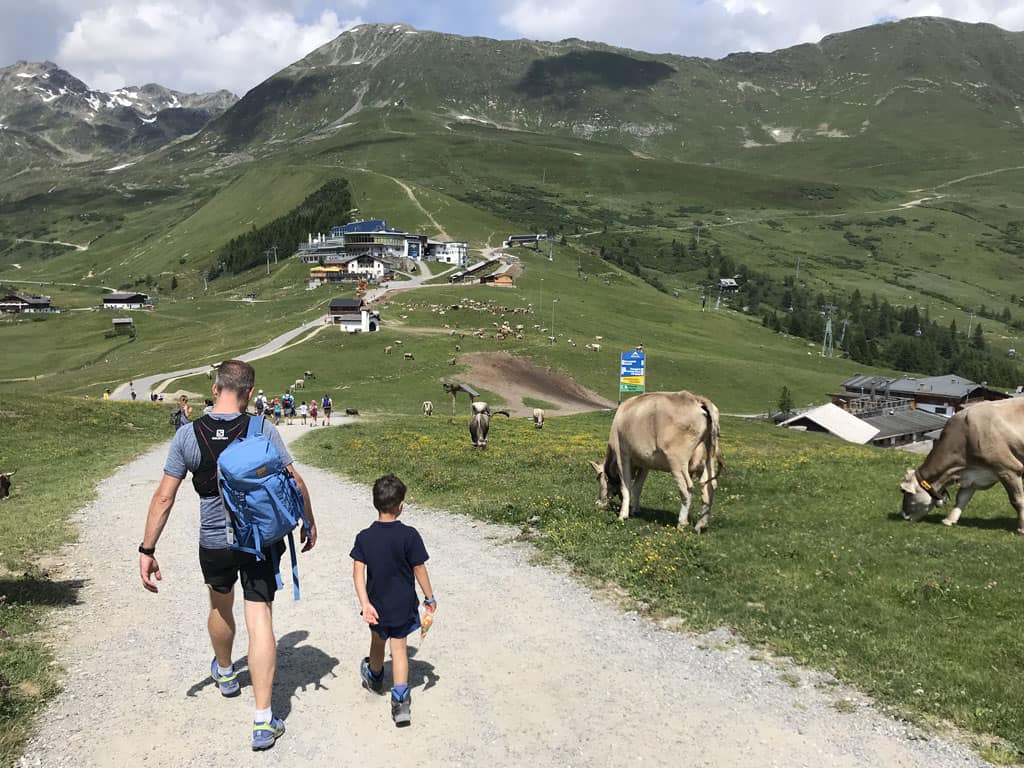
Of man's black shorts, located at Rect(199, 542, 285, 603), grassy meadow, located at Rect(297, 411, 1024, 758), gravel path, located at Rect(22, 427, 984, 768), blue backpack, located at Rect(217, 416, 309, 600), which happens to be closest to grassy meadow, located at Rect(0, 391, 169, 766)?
gravel path, located at Rect(22, 427, 984, 768)

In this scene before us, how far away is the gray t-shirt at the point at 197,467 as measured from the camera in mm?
8203

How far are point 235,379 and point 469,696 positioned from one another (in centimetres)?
546

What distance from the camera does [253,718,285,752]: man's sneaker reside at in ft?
25.7

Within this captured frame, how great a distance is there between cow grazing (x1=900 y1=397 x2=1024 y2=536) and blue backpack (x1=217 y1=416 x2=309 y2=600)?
616 inches

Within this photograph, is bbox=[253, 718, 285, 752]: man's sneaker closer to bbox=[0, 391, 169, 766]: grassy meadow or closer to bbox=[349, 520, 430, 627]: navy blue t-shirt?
bbox=[349, 520, 430, 627]: navy blue t-shirt

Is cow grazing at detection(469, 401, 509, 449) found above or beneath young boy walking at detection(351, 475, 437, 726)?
beneath

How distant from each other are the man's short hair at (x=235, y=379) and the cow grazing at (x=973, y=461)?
16099 mm

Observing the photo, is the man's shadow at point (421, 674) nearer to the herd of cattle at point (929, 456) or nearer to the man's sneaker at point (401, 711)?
the man's sneaker at point (401, 711)

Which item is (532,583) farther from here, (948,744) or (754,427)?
(754,427)

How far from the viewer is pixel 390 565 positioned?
28.3 ft

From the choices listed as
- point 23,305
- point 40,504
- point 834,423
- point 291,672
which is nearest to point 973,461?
point 291,672

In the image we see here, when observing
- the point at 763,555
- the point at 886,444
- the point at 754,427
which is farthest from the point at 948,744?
the point at 886,444

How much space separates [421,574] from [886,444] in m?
106

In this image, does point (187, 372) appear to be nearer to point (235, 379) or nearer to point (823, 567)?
point (235, 379)
